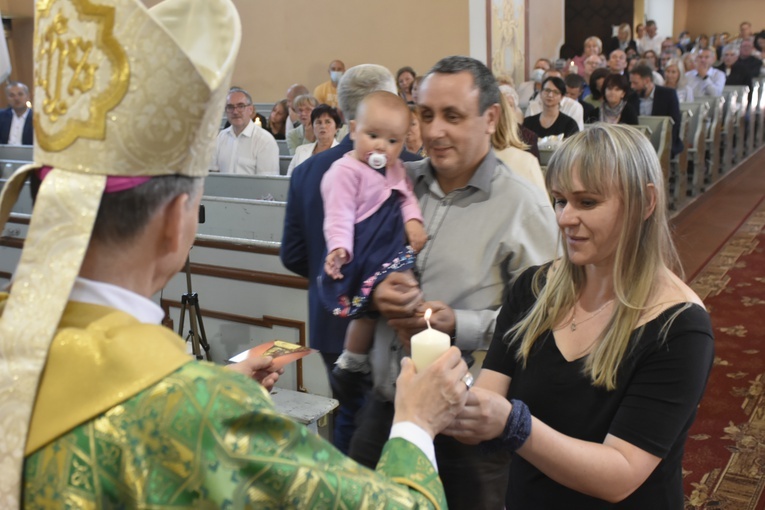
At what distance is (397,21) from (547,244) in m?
10.7

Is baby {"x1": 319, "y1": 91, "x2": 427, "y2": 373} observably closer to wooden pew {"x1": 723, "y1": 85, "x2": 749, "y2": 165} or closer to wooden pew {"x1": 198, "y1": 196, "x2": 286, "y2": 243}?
wooden pew {"x1": 198, "y1": 196, "x2": 286, "y2": 243}

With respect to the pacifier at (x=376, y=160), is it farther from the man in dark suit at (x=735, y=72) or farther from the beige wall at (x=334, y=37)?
the man in dark suit at (x=735, y=72)

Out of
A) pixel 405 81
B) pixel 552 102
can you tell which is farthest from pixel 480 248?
pixel 405 81

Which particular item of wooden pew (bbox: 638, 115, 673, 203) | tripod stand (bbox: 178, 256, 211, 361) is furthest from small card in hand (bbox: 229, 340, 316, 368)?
A: wooden pew (bbox: 638, 115, 673, 203)

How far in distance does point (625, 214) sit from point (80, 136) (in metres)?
1.09

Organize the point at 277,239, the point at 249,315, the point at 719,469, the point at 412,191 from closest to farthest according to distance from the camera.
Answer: the point at 412,191, the point at 719,469, the point at 249,315, the point at 277,239

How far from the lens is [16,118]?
981 centimetres

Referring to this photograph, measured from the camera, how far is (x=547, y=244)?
Answer: 2199 mm

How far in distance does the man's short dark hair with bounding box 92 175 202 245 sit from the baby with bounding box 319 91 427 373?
1114mm

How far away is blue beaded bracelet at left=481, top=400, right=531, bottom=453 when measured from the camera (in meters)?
1.62

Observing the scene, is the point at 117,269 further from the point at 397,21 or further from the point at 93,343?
the point at 397,21

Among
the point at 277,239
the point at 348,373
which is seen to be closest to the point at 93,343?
the point at 348,373

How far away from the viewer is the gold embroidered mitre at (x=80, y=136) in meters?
1.08

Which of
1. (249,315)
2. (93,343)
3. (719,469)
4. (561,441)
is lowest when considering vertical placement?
(719,469)
